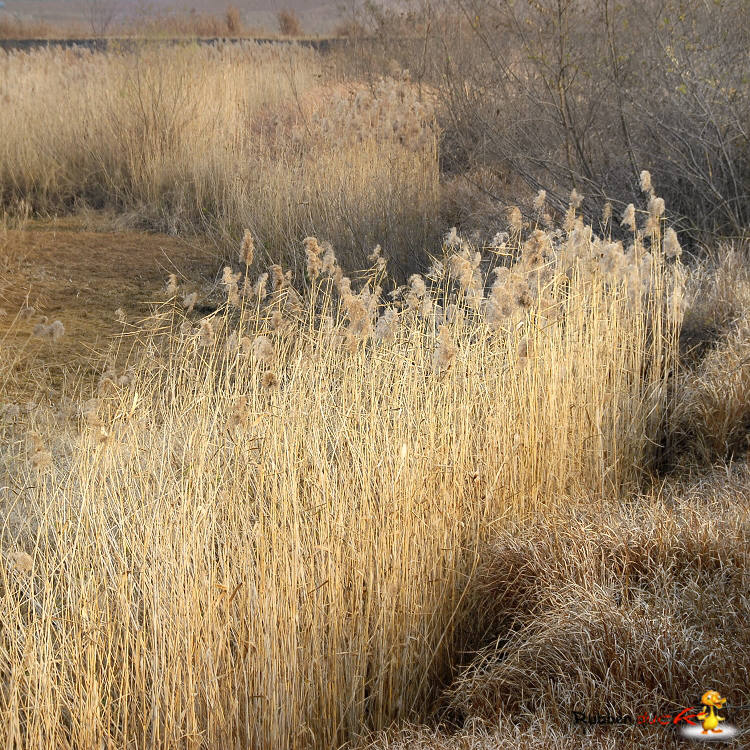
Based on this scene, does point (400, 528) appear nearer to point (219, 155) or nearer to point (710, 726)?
point (710, 726)

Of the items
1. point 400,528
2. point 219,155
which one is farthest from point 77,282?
point 400,528

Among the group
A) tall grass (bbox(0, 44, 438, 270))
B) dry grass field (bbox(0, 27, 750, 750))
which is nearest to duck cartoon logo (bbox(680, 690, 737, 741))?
dry grass field (bbox(0, 27, 750, 750))

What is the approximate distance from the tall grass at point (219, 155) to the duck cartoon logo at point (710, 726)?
4.25 meters

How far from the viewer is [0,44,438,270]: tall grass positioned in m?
5.99

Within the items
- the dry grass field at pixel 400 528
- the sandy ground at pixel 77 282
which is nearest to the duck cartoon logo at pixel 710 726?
the dry grass field at pixel 400 528

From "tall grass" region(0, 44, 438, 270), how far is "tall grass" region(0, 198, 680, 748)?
9.49 ft

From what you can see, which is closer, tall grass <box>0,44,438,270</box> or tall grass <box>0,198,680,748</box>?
tall grass <box>0,198,680,748</box>

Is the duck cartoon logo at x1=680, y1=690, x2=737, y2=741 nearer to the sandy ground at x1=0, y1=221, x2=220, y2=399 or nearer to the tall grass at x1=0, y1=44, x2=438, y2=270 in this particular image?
the sandy ground at x1=0, y1=221, x2=220, y2=399

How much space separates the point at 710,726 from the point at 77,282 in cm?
522

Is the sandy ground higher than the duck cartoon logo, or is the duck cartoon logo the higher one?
the sandy ground

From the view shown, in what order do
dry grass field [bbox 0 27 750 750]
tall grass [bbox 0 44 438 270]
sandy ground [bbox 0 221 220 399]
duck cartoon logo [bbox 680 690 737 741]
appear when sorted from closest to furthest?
duck cartoon logo [bbox 680 690 737 741] < dry grass field [bbox 0 27 750 750] < sandy ground [bbox 0 221 220 399] < tall grass [bbox 0 44 438 270]

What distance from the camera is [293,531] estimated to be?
2129 mm

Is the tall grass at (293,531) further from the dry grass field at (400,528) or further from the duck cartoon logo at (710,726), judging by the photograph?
the duck cartoon logo at (710,726)

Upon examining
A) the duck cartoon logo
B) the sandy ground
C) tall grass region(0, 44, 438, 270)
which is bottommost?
the duck cartoon logo
